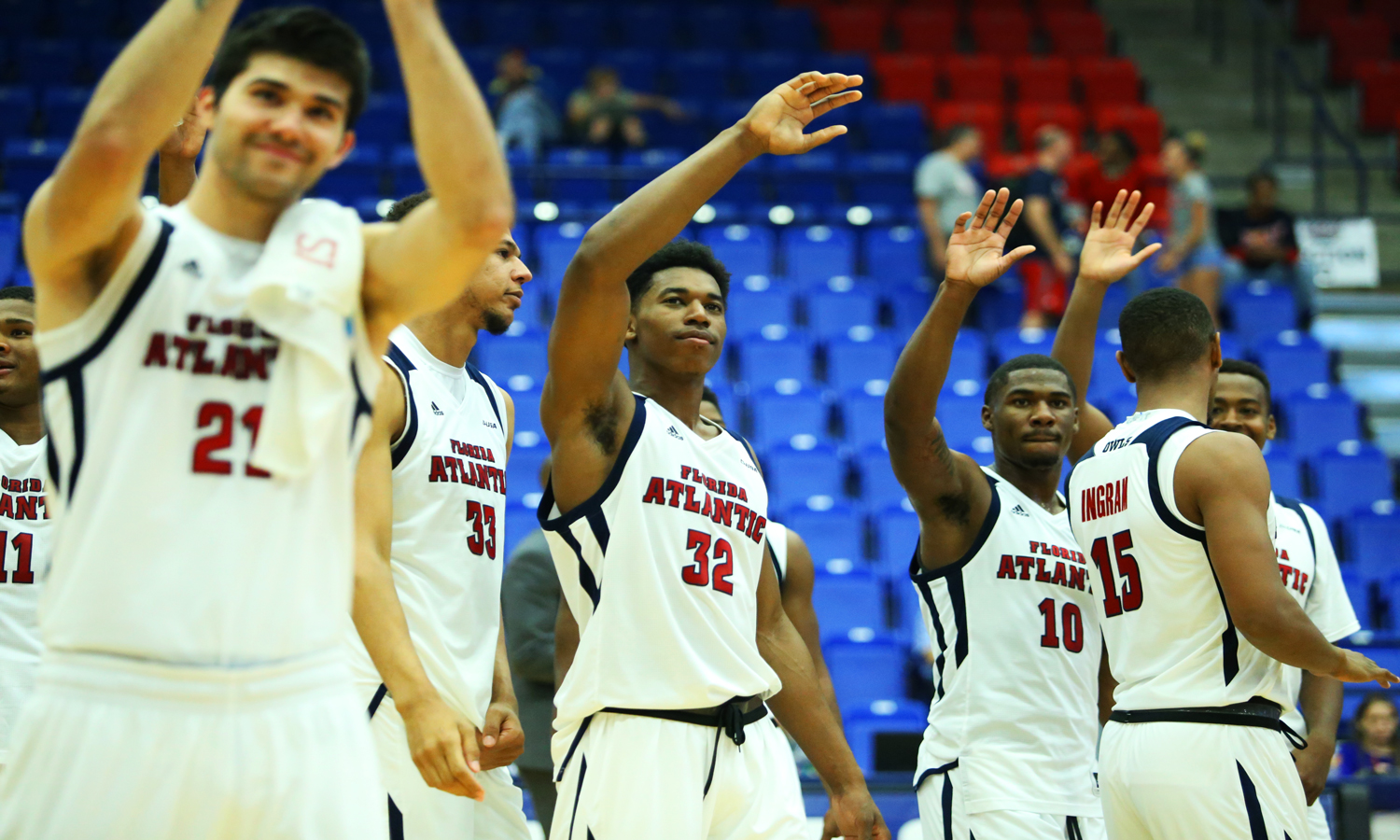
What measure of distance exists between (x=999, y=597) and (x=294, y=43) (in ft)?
10.8

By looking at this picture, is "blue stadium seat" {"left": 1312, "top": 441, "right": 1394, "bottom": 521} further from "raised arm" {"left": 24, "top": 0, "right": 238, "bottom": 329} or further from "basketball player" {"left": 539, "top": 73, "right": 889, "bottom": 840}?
"raised arm" {"left": 24, "top": 0, "right": 238, "bottom": 329}

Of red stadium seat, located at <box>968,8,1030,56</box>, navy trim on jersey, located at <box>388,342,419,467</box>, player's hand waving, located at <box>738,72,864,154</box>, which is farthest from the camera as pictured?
red stadium seat, located at <box>968,8,1030,56</box>

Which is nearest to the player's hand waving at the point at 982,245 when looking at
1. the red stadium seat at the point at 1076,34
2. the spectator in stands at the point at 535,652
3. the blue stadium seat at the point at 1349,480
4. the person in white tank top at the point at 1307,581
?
the person in white tank top at the point at 1307,581

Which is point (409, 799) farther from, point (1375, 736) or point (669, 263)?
point (1375, 736)

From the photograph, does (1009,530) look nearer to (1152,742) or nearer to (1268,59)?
(1152,742)

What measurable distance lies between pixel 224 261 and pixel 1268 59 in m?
18.6

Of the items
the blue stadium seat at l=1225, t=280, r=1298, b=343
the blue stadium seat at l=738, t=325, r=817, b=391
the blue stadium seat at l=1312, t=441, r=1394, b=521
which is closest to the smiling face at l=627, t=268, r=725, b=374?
the blue stadium seat at l=738, t=325, r=817, b=391

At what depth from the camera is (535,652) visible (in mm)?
5898

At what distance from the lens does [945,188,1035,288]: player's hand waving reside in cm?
454

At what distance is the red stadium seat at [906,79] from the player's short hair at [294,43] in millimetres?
14031

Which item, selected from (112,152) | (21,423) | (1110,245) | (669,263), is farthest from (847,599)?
(112,152)

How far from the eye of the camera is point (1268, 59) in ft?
60.5

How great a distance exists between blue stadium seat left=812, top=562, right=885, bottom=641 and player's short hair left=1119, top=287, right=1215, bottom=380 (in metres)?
4.61

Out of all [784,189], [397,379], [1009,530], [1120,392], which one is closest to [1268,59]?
[784,189]
